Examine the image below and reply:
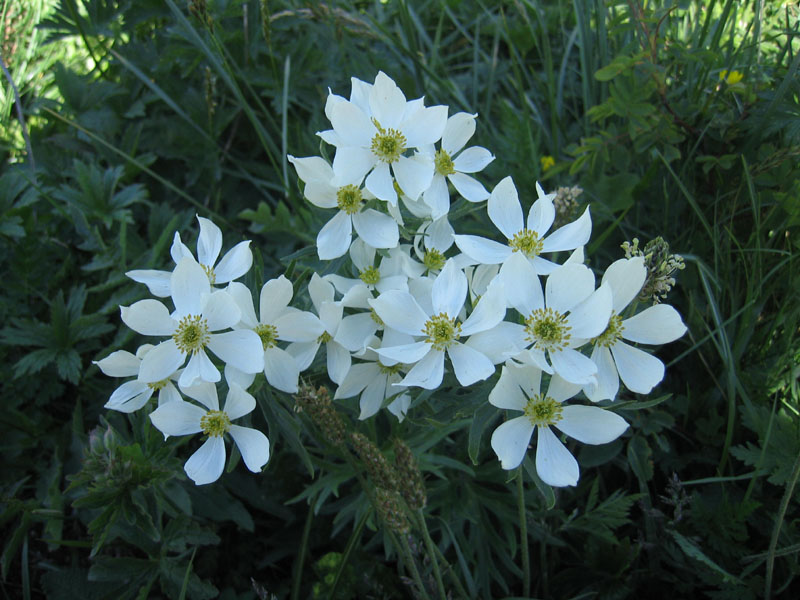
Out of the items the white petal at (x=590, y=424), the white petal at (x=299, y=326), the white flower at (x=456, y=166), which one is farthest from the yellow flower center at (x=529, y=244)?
the white petal at (x=299, y=326)

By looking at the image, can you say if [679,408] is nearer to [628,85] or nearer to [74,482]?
[628,85]

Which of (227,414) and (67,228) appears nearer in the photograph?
(227,414)

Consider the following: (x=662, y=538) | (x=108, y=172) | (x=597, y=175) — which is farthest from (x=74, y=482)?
(x=597, y=175)

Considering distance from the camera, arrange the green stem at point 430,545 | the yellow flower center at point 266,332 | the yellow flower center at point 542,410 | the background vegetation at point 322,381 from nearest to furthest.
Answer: the yellow flower center at point 542,410 → the yellow flower center at point 266,332 → the green stem at point 430,545 → the background vegetation at point 322,381

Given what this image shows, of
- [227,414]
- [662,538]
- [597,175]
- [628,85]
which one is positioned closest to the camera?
[227,414]

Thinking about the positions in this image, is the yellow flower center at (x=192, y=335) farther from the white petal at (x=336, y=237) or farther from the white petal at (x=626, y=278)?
the white petal at (x=626, y=278)

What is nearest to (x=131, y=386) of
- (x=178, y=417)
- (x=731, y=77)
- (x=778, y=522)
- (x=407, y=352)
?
(x=178, y=417)
